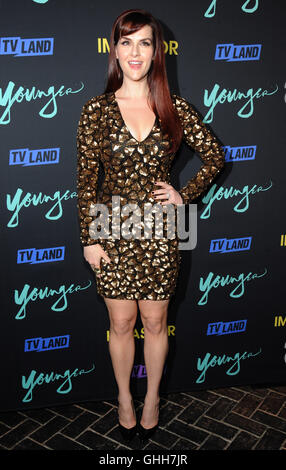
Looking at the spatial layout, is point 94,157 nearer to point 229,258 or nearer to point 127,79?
point 127,79

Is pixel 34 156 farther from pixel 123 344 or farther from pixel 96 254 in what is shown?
pixel 123 344

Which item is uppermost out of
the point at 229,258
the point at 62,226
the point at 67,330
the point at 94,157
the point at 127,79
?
the point at 127,79

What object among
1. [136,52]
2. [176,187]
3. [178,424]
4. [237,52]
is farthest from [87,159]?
[178,424]

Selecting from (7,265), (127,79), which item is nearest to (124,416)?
(7,265)

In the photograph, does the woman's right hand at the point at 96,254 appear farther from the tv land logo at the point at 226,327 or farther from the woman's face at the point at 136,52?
the tv land logo at the point at 226,327

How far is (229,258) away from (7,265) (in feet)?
4.72

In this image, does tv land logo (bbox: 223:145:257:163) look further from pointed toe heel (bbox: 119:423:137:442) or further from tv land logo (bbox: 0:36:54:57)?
pointed toe heel (bbox: 119:423:137:442)

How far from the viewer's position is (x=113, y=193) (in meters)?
2.29

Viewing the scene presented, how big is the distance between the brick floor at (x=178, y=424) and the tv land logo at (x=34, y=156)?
1.62 m

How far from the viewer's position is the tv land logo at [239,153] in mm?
2779

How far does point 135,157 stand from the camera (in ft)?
7.27

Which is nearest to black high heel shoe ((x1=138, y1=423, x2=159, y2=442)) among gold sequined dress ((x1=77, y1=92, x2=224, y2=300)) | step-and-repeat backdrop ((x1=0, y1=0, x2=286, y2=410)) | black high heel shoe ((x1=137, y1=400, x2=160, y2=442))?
black high heel shoe ((x1=137, y1=400, x2=160, y2=442))
